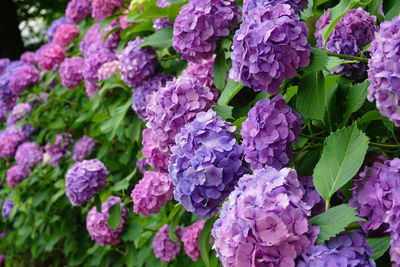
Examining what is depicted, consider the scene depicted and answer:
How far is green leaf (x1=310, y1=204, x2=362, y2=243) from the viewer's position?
32.1 inches

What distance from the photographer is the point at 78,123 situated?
3.56 meters

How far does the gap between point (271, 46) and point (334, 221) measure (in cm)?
41

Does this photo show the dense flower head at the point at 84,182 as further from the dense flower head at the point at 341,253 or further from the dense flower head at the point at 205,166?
the dense flower head at the point at 341,253

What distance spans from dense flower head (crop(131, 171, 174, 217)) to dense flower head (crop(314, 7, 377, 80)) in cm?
62

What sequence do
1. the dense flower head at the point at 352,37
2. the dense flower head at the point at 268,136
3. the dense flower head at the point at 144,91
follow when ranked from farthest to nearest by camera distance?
the dense flower head at the point at 144,91, the dense flower head at the point at 352,37, the dense flower head at the point at 268,136

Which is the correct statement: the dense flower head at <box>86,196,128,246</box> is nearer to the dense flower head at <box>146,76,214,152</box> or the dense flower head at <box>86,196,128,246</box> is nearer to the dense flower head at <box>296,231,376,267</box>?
the dense flower head at <box>146,76,214,152</box>

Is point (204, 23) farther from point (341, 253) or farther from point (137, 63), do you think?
point (341, 253)

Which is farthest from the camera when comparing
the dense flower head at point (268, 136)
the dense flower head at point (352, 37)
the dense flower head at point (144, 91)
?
the dense flower head at point (144, 91)

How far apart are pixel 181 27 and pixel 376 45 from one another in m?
0.69

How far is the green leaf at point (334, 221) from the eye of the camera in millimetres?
814

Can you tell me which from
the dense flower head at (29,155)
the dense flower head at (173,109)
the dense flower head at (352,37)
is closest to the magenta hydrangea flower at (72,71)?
the dense flower head at (29,155)

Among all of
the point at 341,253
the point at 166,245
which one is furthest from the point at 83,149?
the point at 341,253

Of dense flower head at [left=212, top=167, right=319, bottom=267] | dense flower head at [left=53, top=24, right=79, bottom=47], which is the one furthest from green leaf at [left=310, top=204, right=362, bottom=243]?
dense flower head at [left=53, top=24, right=79, bottom=47]

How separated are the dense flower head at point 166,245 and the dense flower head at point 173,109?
1.05 meters
